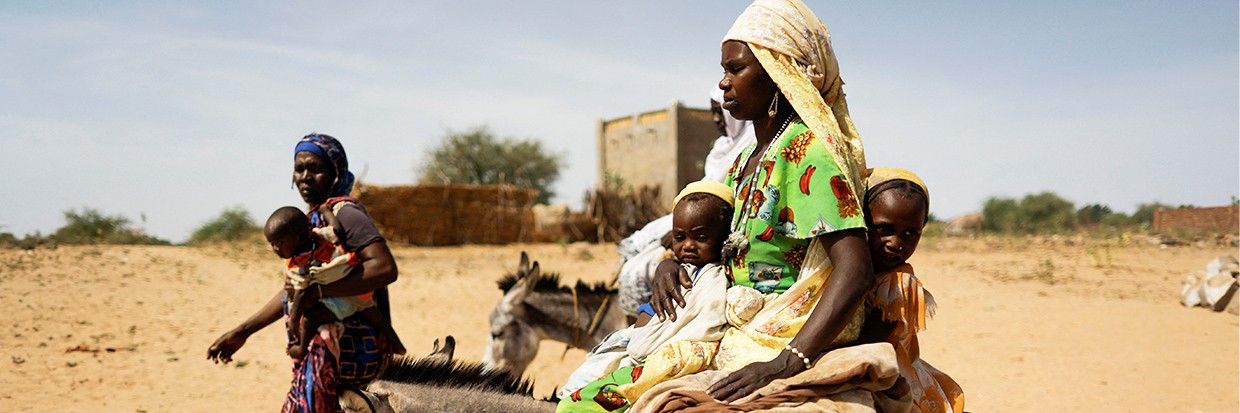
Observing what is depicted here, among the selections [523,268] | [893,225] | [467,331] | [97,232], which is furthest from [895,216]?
[97,232]

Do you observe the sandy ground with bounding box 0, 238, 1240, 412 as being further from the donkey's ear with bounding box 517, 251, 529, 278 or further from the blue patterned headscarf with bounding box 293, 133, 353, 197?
the blue patterned headscarf with bounding box 293, 133, 353, 197

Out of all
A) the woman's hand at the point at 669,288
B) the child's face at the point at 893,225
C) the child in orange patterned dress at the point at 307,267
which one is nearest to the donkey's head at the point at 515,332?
the child in orange patterned dress at the point at 307,267

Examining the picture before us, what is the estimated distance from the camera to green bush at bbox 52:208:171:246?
50.4 feet

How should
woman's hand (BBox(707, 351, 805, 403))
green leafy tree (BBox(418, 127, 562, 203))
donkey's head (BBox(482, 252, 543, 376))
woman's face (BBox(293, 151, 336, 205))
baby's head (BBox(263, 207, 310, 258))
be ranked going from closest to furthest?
woman's hand (BBox(707, 351, 805, 403)) → baby's head (BBox(263, 207, 310, 258)) → woman's face (BBox(293, 151, 336, 205)) → donkey's head (BBox(482, 252, 543, 376)) → green leafy tree (BBox(418, 127, 562, 203))

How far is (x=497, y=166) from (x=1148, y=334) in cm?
3409

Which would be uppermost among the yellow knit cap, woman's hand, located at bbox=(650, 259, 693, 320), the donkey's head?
the yellow knit cap

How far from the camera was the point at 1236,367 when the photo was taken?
27.0ft

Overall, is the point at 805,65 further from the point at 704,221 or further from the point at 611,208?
the point at 611,208

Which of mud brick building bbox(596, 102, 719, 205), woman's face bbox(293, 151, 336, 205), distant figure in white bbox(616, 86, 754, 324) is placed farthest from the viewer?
mud brick building bbox(596, 102, 719, 205)

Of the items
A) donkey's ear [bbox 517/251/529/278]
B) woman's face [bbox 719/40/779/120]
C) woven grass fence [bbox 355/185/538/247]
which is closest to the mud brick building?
woven grass fence [bbox 355/185/538/247]

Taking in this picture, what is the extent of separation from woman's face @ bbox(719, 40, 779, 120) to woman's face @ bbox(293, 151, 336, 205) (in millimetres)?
2184

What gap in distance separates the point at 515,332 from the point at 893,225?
4.33 meters

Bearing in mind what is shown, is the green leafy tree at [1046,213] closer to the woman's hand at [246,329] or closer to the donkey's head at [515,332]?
the donkey's head at [515,332]

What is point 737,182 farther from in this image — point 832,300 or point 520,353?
point 520,353
